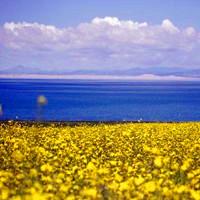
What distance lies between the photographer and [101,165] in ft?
41.5

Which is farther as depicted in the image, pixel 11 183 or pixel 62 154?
pixel 62 154

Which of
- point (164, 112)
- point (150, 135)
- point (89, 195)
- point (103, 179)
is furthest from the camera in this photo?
point (164, 112)

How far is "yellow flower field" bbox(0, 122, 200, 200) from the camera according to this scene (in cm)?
858

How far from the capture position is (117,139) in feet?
64.5

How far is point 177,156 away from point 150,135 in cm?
601

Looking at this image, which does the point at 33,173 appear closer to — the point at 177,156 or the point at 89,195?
the point at 89,195

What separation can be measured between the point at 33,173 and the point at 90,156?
6.78m

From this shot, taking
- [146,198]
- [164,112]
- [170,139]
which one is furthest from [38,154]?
[164,112]

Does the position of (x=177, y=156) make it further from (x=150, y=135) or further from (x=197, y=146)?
(x=150, y=135)

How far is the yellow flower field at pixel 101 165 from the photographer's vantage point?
858 cm

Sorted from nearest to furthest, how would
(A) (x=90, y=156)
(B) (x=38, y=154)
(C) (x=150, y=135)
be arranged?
(B) (x=38, y=154) < (A) (x=90, y=156) < (C) (x=150, y=135)

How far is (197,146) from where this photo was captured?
49.4 feet

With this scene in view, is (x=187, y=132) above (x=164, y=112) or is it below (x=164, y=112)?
above

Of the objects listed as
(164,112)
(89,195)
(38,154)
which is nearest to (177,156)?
(38,154)
